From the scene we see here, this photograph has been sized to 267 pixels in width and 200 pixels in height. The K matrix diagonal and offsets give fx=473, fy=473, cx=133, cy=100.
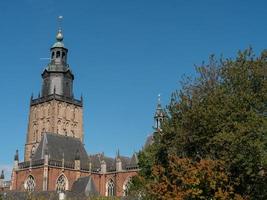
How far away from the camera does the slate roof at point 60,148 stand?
7312 cm

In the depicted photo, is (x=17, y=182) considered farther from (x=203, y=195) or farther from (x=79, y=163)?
(x=203, y=195)

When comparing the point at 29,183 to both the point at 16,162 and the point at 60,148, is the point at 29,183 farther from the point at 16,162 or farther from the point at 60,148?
the point at 60,148

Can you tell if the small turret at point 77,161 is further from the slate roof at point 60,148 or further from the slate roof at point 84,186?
the slate roof at point 84,186

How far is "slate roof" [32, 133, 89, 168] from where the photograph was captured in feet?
240

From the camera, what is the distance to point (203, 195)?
28.9 metres

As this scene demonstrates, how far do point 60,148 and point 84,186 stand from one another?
397 inches

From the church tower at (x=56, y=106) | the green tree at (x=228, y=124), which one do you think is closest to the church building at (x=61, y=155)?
the church tower at (x=56, y=106)

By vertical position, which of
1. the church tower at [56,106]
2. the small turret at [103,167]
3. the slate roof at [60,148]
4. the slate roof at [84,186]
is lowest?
the slate roof at [84,186]

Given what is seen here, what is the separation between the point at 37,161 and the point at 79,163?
653 cm

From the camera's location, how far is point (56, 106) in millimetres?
88438

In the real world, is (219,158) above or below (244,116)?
below

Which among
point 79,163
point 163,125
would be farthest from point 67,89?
point 163,125

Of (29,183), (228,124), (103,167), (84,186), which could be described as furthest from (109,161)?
(228,124)

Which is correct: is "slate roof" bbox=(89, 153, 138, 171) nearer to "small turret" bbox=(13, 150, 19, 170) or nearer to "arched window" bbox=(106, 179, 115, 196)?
"arched window" bbox=(106, 179, 115, 196)
